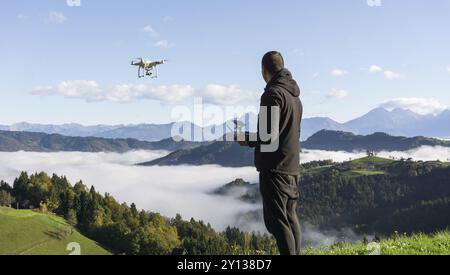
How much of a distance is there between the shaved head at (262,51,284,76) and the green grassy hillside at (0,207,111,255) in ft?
514

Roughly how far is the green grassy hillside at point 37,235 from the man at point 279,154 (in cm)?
15620

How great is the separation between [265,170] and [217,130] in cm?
359

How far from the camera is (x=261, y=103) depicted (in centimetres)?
916

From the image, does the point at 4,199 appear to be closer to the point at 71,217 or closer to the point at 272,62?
the point at 71,217

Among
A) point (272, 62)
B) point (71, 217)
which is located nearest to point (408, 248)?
point (272, 62)

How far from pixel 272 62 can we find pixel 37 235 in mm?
177102

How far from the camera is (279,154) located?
363 inches

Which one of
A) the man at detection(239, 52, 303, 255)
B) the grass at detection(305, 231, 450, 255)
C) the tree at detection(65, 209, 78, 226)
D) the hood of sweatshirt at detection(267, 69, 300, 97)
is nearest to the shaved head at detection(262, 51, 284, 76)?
the man at detection(239, 52, 303, 255)

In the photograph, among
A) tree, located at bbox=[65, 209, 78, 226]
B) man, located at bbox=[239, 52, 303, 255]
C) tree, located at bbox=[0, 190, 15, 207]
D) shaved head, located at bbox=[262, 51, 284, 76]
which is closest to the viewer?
man, located at bbox=[239, 52, 303, 255]

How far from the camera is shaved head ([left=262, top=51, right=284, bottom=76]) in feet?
31.2

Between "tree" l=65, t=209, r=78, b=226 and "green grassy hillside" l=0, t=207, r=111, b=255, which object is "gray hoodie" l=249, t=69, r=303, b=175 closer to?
"green grassy hillside" l=0, t=207, r=111, b=255

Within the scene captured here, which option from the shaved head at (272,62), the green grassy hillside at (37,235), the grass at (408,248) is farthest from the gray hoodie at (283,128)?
A: the green grassy hillside at (37,235)
